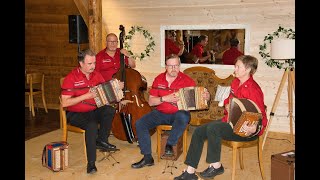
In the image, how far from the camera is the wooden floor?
19.1 ft

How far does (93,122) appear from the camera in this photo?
4.14 m

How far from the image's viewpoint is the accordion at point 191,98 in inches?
155

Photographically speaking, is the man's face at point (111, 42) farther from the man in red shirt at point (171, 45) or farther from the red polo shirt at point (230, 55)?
the red polo shirt at point (230, 55)

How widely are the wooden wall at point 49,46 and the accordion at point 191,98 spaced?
11.9ft

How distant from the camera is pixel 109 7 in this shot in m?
6.23

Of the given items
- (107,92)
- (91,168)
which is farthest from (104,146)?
(107,92)

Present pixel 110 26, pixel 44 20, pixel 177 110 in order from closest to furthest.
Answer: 1. pixel 177 110
2. pixel 110 26
3. pixel 44 20

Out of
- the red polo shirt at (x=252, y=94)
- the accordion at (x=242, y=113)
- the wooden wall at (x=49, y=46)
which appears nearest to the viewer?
the accordion at (x=242, y=113)

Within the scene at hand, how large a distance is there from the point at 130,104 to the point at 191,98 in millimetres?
971

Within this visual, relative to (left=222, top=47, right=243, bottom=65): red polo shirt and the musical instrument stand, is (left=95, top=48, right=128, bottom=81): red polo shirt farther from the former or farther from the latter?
the musical instrument stand

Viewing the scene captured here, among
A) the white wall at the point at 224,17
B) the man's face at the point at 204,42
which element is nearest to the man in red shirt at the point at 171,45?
the white wall at the point at 224,17
